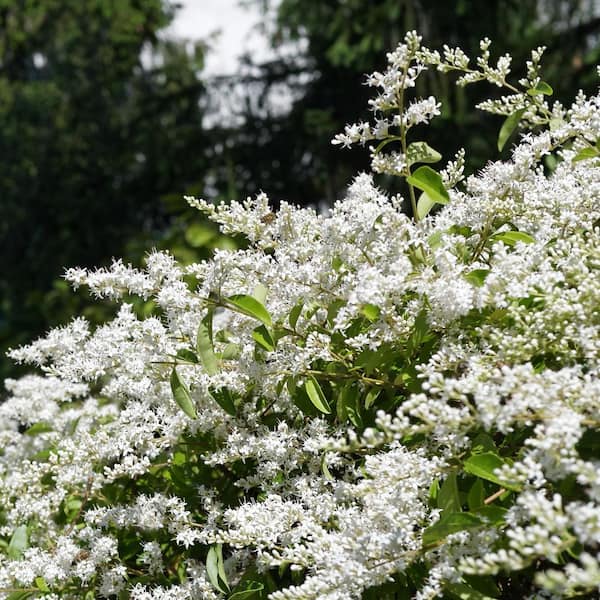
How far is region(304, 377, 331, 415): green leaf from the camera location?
3.93 feet

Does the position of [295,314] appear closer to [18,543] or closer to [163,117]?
[18,543]

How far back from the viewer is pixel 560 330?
1.04 metres

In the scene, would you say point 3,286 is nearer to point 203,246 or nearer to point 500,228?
point 203,246

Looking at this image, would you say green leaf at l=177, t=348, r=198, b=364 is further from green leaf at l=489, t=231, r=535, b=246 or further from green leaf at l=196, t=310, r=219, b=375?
green leaf at l=489, t=231, r=535, b=246

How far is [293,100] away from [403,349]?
5.22 m

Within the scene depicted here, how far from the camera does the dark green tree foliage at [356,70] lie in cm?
470

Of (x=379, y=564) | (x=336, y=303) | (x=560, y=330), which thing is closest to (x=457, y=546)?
(x=379, y=564)

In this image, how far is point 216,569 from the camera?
1207mm

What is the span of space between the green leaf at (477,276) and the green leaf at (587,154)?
0.28 meters

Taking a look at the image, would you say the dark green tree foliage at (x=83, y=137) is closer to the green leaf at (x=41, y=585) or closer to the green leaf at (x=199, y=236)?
the green leaf at (x=199, y=236)

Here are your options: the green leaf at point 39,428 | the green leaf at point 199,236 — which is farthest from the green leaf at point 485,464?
the green leaf at point 199,236

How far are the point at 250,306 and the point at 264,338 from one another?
9 centimetres

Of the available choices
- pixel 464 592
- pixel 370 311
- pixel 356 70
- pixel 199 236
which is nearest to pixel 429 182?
pixel 370 311

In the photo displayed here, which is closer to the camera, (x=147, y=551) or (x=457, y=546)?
(x=457, y=546)
